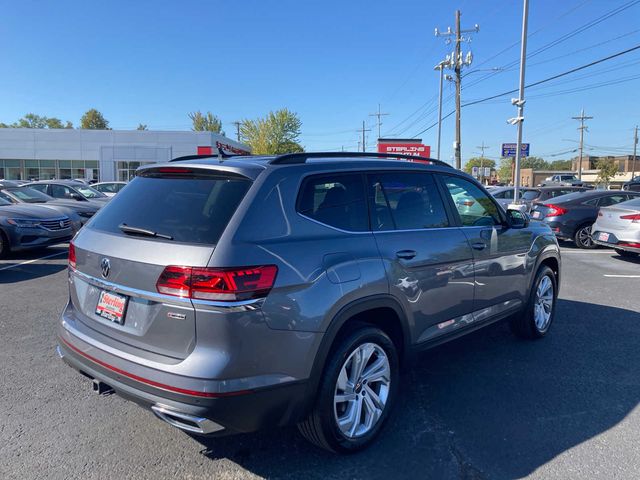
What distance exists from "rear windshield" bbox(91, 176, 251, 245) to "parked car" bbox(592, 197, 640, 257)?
9603mm

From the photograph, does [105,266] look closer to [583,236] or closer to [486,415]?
[486,415]

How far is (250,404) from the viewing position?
7.63ft

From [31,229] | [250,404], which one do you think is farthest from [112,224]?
[31,229]

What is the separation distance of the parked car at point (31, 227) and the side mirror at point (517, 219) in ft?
28.3

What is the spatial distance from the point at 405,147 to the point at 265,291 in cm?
3136

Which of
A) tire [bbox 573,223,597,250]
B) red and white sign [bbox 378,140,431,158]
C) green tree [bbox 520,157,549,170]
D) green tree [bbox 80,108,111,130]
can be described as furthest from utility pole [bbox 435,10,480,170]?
green tree [bbox 520,157,549,170]

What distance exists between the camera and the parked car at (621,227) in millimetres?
9391

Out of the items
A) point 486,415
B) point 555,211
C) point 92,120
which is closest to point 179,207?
point 486,415

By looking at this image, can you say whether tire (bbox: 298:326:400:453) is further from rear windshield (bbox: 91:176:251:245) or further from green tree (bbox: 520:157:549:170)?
green tree (bbox: 520:157:549:170)

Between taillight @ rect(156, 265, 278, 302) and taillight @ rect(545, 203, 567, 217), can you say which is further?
taillight @ rect(545, 203, 567, 217)

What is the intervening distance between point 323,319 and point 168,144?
42.0 metres

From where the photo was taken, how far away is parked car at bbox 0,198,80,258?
877cm

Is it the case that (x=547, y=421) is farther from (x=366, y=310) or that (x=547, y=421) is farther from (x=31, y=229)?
(x=31, y=229)

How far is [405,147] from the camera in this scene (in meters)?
32.3
